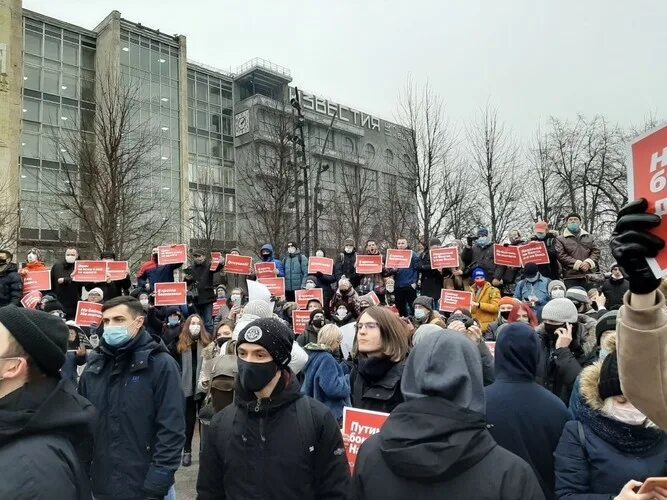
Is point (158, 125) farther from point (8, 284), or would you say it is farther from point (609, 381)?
point (609, 381)

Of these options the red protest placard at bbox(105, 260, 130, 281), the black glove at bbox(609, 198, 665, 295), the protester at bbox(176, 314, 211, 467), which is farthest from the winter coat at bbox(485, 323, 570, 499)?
the red protest placard at bbox(105, 260, 130, 281)

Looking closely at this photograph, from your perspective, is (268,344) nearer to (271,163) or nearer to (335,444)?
(335,444)

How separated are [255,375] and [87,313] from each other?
8125 millimetres

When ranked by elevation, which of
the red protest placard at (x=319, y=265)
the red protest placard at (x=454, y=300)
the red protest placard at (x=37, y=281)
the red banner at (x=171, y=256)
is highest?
the red banner at (x=171, y=256)

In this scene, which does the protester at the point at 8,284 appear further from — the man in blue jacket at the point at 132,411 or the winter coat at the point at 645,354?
the winter coat at the point at 645,354

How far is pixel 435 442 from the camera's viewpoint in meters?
1.92

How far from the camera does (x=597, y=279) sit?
1095 centimetres

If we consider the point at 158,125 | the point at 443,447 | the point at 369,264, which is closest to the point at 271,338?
the point at 443,447

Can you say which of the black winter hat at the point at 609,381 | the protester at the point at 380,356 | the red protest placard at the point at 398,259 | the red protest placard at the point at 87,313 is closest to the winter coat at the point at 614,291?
the red protest placard at the point at 398,259

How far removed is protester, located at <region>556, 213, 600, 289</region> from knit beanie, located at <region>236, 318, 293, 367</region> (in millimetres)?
9016

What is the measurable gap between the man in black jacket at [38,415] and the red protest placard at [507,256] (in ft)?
33.1

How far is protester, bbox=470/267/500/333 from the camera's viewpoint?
33.1ft

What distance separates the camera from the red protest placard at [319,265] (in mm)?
12719

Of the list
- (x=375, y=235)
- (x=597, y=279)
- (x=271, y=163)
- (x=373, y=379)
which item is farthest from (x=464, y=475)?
(x=375, y=235)
